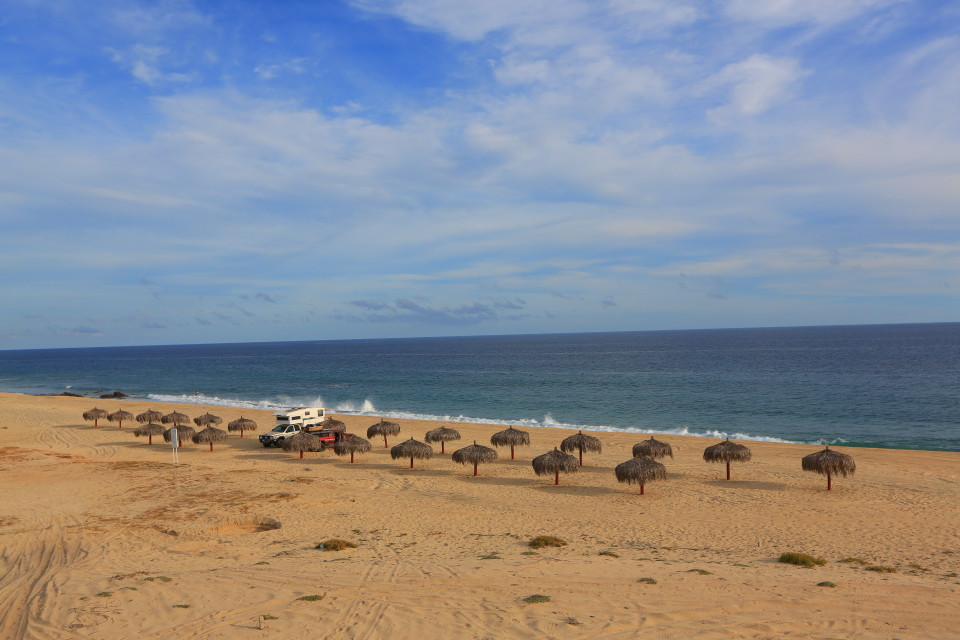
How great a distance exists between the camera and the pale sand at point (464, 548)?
365 inches

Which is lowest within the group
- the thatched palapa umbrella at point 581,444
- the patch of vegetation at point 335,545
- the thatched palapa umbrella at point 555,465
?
the patch of vegetation at point 335,545

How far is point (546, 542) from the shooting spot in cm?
1401

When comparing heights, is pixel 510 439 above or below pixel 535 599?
above

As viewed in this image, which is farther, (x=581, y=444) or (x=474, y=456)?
(x=581, y=444)

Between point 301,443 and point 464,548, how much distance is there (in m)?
14.6

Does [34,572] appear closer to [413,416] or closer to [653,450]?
[653,450]

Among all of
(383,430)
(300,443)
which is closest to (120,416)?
(300,443)

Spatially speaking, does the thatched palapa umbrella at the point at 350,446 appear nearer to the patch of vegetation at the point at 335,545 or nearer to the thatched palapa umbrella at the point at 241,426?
the thatched palapa umbrella at the point at 241,426

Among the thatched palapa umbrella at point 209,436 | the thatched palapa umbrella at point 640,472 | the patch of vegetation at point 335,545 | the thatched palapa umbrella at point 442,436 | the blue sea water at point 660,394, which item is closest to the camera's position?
the patch of vegetation at point 335,545

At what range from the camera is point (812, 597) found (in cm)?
994

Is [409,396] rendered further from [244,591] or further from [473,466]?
[244,591]

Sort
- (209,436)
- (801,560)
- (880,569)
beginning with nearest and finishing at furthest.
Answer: (880,569) < (801,560) < (209,436)

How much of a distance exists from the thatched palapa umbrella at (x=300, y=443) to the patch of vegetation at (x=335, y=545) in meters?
12.9

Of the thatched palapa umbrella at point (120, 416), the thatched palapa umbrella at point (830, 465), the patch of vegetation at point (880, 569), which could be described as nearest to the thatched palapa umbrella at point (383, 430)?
the thatched palapa umbrella at point (830, 465)
